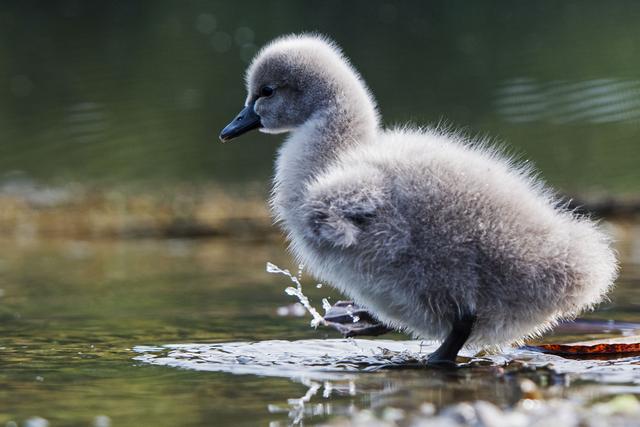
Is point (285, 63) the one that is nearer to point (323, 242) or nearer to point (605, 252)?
point (323, 242)

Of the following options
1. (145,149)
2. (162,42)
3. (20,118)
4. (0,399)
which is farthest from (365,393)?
(162,42)

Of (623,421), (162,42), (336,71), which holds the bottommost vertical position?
(623,421)

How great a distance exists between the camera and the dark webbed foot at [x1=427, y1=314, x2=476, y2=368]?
5270 mm

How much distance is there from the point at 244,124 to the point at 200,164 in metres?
6.99

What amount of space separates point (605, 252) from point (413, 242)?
95 centimetres

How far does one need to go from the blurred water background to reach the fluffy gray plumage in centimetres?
43

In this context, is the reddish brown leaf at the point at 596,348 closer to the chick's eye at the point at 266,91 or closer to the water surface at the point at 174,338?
the water surface at the point at 174,338

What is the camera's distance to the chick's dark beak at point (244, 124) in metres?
6.22

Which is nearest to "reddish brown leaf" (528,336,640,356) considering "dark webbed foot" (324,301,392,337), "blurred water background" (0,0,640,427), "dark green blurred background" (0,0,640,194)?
"blurred water background" (0,0,640,427)

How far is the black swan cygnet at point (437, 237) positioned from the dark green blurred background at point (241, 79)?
640cm

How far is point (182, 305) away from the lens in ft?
25.1

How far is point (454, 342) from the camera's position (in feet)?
17.4

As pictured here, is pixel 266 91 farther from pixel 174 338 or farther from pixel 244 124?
pixel 174 338

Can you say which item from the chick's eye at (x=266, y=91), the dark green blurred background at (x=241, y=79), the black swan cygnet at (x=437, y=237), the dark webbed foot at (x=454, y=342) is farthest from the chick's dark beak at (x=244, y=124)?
the dark green blurred background at (x=241, y=79)
